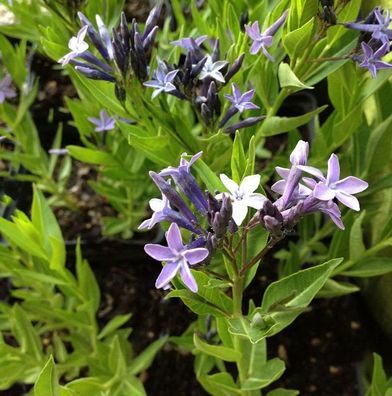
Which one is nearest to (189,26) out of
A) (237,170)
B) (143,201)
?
(143,201)

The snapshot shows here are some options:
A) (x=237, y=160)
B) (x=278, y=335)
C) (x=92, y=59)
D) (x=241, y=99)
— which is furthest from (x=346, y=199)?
(x=278, y=335)

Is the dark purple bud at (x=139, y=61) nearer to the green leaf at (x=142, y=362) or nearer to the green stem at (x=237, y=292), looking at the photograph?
the green stem at (x=237, y=292)

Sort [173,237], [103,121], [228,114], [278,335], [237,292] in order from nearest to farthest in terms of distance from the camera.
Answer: [173,237], [237,292], [228,114], [103,121], [278,335]

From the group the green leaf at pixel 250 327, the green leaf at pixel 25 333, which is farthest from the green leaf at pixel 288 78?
the green leaf at pixel 25 333

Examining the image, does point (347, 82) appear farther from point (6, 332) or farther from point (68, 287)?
point (6, 332)

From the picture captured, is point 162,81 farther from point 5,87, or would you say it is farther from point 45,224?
point 5,87

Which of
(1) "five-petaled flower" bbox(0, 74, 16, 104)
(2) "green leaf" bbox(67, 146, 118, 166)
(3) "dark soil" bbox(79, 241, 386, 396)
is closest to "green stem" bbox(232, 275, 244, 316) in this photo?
(2) "green leaf" bbox(67, 146, 118, 166)

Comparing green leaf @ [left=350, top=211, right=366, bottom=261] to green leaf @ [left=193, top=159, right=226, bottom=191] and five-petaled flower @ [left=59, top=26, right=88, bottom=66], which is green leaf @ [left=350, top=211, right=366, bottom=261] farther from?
five-petaled flower @ [left=59, top=26, right=88, bottom=66]
